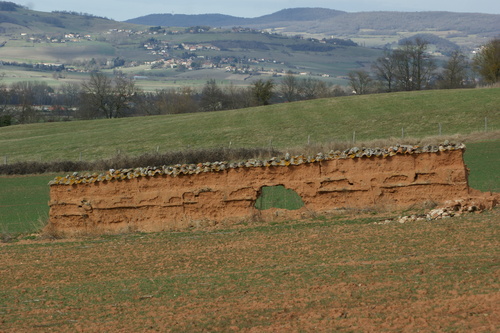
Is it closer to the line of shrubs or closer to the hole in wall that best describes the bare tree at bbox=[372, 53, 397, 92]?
the line of shrubs

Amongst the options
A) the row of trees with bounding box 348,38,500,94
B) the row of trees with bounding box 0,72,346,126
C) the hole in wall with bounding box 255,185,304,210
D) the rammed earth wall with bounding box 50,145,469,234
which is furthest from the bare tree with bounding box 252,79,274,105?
the rammed earth wall with bounding box 50,145,469,234

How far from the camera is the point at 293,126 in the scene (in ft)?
222

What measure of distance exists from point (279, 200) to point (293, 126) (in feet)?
132

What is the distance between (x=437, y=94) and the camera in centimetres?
7350

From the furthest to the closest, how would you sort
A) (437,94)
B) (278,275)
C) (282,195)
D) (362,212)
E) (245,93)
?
(245,93)
(437,94)
(282,195)
(362,212)
(278,275)

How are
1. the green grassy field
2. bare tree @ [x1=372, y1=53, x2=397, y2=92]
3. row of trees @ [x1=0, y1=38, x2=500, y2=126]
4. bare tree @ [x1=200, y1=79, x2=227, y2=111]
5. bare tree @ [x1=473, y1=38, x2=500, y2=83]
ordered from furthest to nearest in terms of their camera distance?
bare tree @ [x1=372, y1=53, x2=397, y2=92] → bare tree @ [x1=200, y1=79, x2=227, y2=111] → row of trees @ [x1=0, y1=38, x2=500, y2=126] → bare tree @ [x1=473, y1=38, x2=500, y2=83] → the green grassy field

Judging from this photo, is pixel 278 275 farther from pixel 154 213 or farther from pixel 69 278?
pixel 154 213

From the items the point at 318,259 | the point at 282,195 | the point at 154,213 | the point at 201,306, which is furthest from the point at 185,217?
the point at 201,306

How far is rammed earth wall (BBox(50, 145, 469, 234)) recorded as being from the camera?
21.4 meters

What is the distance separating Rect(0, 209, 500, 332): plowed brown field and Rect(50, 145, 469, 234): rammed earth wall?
2.64 meters

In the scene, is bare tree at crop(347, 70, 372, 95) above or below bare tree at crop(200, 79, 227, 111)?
above

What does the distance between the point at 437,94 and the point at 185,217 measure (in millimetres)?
55857

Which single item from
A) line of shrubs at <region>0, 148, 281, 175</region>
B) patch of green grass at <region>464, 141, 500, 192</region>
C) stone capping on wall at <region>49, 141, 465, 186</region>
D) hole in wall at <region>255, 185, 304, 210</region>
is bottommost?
line of shrubs at <region>0, 148, 281, 175</region>

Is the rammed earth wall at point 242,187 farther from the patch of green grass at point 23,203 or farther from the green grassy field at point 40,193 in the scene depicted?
the patch of green grass at point 23,203
